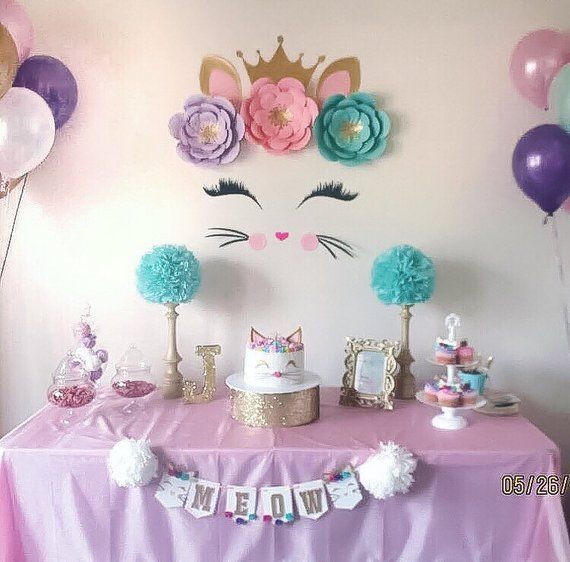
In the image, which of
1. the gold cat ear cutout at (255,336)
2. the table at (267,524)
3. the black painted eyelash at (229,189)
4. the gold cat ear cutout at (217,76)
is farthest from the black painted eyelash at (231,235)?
the table at (267,524)

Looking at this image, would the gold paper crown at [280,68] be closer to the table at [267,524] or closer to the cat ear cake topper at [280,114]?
the cat ear cake topper at [280,114]

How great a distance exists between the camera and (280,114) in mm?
2379

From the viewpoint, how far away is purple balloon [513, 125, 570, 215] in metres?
2.08

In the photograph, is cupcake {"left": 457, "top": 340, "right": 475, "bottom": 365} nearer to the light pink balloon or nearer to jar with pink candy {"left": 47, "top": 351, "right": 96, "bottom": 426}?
jar with pink candy {"left": 47, "top": 351, "right": 96, "bottom": 426}

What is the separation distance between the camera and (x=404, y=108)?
2398 millimetres

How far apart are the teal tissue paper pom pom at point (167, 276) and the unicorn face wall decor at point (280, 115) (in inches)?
14.6

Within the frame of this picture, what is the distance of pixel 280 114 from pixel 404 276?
29.0 inches

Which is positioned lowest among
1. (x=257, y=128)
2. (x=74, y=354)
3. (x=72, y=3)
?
(x=74, y=354)

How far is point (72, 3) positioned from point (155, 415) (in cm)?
152

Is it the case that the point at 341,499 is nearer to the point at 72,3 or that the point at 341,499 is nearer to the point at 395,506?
the point at 395,506

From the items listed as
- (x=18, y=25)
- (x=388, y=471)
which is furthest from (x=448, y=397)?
(x=18, y=25)

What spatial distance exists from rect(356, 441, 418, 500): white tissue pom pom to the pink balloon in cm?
132

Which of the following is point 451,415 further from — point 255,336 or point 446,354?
point 255,336

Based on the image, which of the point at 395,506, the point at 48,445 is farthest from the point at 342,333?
the point at 48,445
